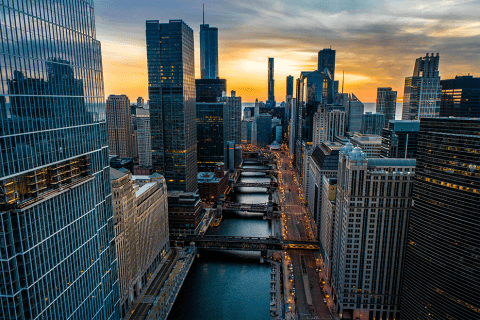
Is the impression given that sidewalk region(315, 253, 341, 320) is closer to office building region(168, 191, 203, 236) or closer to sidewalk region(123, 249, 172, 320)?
office building region(168, 191, 203, 236)

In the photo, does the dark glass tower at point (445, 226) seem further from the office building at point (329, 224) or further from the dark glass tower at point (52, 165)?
the dark glass tower at point (52, 165)

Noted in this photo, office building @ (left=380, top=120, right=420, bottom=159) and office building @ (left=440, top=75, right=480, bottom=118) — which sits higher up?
office building @ (left=440, top=75, right=480, bottom=118)

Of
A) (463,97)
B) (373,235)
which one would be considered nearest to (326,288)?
(373,235)

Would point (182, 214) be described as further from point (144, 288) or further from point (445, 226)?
point (445, 226)

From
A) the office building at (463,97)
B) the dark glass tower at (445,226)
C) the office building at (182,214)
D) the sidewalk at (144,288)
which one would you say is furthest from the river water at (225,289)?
the office building at (463,97)

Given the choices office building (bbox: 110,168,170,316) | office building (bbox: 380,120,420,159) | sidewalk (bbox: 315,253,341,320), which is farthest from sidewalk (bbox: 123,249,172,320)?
office building (bbox: 380,120,420,159)
